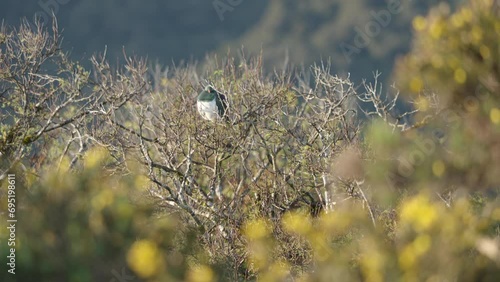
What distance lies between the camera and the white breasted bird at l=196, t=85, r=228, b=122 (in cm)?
1273

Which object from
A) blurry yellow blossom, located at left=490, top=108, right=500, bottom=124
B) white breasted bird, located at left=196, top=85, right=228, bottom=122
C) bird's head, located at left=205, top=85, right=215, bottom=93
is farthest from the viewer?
bird's head, located at left=205, top=85, right=215, bottom=93

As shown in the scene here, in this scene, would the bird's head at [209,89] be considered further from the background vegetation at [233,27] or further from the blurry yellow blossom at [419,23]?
the background vegetation at [233,27]

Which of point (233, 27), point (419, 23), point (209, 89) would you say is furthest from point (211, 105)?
point (233, 27)

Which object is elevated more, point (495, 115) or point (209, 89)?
point (495, 115)

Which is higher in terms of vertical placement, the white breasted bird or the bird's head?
the bird's head

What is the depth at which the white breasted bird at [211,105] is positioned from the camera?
12727 millimetres

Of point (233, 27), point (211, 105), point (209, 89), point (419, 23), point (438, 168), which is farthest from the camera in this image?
point (233, 27)

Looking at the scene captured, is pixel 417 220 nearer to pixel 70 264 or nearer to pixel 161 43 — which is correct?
pixel 70 264

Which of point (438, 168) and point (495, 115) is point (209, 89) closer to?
point (438, 168)

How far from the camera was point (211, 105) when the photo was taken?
1293 cm

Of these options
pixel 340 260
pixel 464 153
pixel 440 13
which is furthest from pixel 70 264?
pixel 440 13

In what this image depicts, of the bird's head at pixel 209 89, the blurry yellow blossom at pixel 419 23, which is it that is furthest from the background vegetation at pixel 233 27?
the blurry yellow blossom at pixel 419 23

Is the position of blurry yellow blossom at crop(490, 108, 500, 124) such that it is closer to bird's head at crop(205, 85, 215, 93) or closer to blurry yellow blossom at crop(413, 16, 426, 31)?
blurry yellow blossom at crop(413, 16, 426, 31)

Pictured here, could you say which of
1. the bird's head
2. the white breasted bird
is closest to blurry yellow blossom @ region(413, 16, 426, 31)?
the white breasted bird
